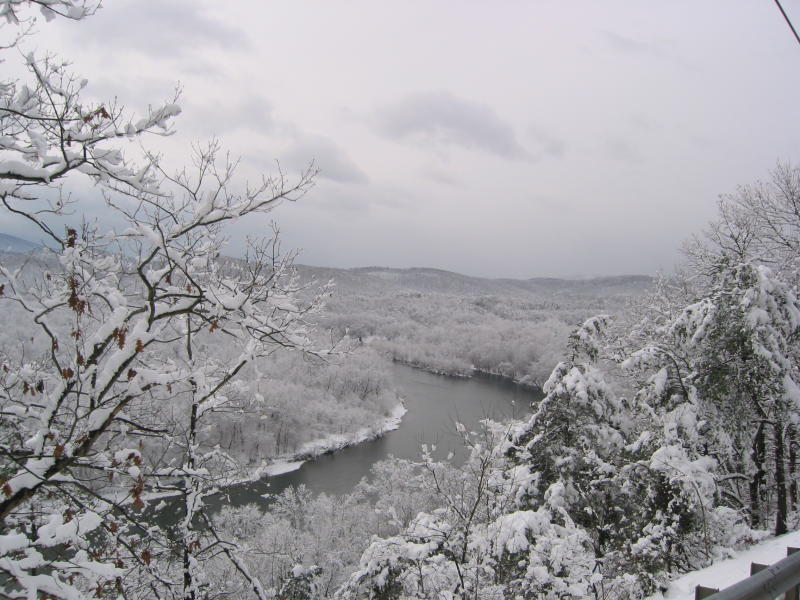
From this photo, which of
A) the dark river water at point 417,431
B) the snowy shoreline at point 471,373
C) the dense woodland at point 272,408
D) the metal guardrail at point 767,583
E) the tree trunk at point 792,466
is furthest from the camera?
the snowy shoreline at point 471,373

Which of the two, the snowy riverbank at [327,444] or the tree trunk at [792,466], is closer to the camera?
the tree trunk at [792,466]

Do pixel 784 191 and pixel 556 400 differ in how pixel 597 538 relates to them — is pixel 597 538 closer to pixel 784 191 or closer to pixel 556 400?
pixel 556 400

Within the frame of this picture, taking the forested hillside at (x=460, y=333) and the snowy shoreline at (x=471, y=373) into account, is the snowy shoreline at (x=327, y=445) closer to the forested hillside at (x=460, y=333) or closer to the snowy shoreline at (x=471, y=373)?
the forested hillside at (x=460, y=333)

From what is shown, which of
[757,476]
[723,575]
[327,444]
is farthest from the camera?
[327,444]

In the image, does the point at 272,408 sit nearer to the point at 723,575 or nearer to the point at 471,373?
the point at 723,575

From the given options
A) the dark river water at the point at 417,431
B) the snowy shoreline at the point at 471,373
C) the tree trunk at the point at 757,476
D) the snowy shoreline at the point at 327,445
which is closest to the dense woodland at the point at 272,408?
the tree trunk at the point at 757,476

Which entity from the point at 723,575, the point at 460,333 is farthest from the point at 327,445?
the point at 460,333

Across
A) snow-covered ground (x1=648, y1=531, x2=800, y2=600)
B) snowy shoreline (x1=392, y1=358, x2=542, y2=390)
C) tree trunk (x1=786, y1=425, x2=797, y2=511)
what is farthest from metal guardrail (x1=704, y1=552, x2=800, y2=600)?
snowy shoreline (x1=392, y1=358, x2=542, y2=390)
